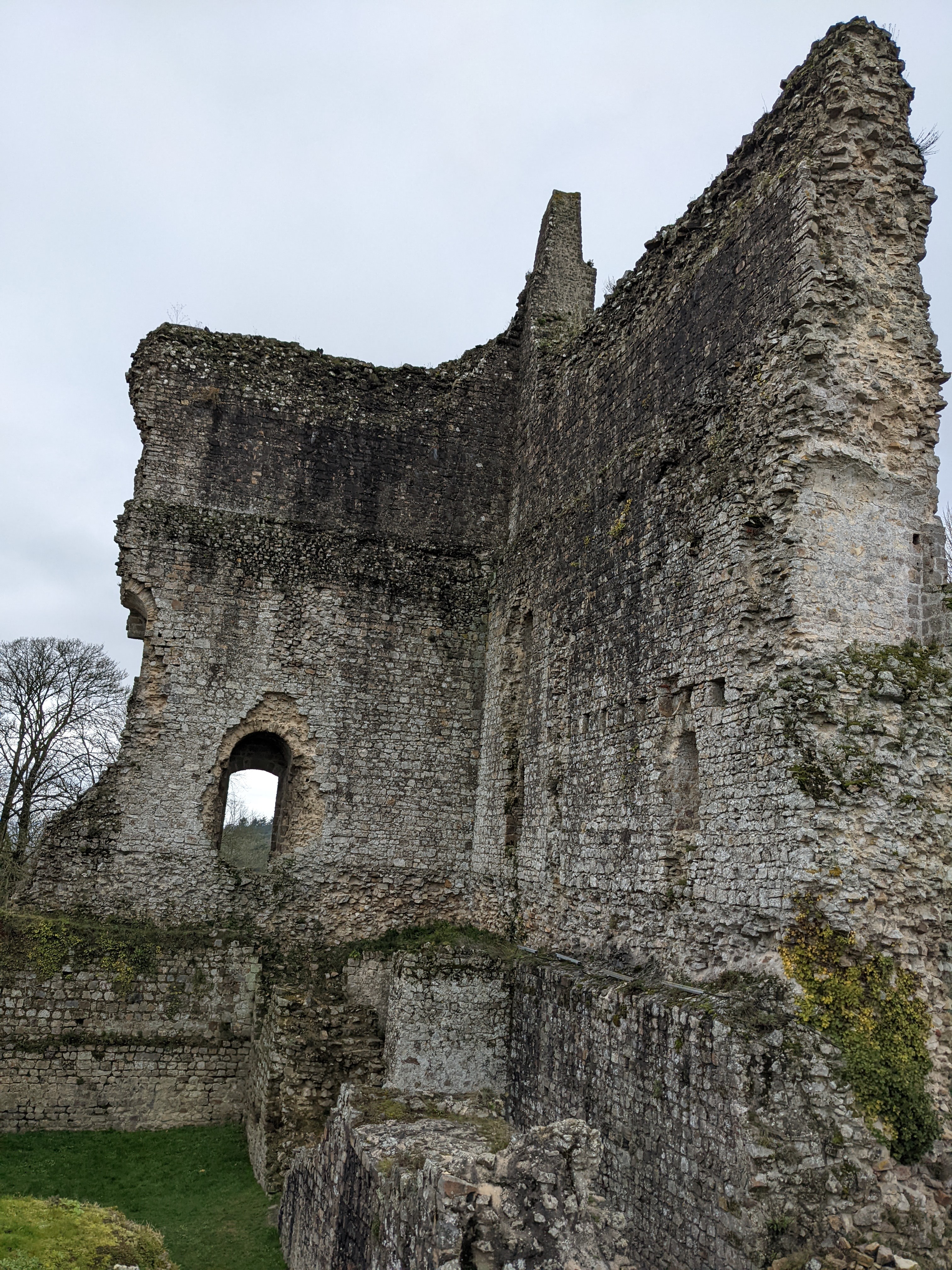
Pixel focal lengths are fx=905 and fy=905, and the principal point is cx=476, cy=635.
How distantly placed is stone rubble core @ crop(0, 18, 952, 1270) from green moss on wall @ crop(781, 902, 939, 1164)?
26mm

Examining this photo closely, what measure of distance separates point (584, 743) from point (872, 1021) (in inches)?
170

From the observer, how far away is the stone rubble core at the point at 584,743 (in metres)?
6.12

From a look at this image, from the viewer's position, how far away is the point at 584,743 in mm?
9742

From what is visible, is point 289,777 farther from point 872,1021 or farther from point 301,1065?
point 872,1021

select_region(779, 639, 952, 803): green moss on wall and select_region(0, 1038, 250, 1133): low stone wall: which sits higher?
select_region(779, 639, 952, 803): green moss on wall

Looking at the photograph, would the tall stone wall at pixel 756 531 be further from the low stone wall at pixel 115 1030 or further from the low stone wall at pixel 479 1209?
the low stone wall at pixel 115 1030

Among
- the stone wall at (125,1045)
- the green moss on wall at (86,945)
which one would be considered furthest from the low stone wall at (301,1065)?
the green moss on wall at (86,945)

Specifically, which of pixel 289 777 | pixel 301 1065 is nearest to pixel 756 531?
pixel 301 1065

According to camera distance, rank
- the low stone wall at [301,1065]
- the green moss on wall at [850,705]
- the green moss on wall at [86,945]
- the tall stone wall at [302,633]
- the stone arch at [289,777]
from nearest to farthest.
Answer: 1. the green moss on wall at [850,705]
2. the low stone wall at [301,1065]
3. the green moss on wall at [86,945]
4. the tall stone wall at [302,633]
5. the stone arch at [289,777]

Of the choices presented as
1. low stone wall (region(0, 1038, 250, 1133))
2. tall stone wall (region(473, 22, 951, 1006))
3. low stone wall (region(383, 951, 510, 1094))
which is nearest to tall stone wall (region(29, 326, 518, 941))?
low stone wall (region(0, 1038, 250, 1133))

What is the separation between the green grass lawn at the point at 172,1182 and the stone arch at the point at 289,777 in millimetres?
3411

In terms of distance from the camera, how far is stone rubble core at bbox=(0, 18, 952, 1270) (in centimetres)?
Answer: 612

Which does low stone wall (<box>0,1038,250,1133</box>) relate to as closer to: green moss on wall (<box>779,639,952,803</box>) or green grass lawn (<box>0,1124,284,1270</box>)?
green grass lawn (<box>0,1124,284,1270</box>)

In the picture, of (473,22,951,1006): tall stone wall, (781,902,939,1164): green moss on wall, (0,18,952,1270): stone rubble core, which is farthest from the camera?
(473,22,951,1006): tall stone wall
